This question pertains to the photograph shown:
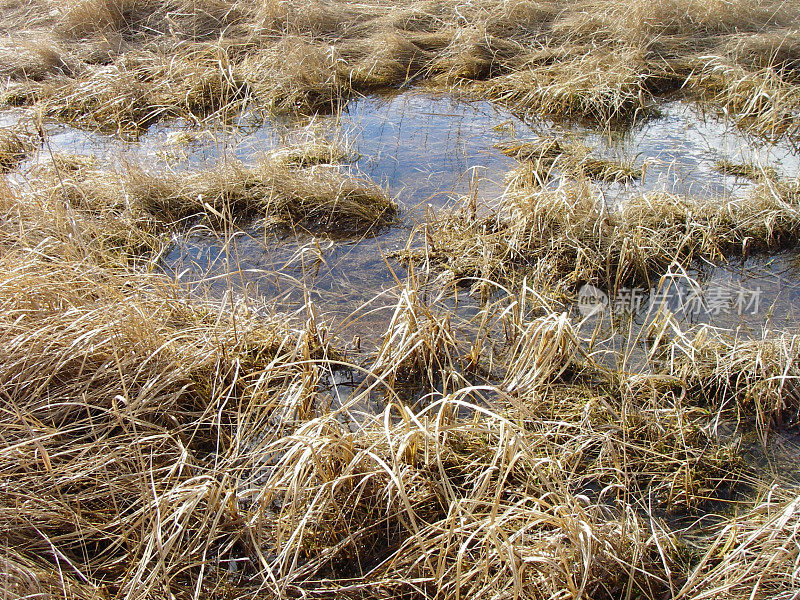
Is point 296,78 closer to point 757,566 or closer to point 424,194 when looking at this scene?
point 424,194

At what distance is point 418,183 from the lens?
12.4 feet

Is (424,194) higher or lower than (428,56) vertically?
lower

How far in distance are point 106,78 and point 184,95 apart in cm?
70

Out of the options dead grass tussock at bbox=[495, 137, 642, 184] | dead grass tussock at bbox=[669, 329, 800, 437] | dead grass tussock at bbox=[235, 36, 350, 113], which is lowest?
dead grass tussock at bbox=[669, 329, 800, 437]

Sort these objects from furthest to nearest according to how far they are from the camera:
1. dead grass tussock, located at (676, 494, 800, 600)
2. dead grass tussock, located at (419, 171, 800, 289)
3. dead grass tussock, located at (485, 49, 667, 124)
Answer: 1. dead grass tussock, located at (485, 49, 667, 124)
2. dead grass tussock, located at (419, 171, 800, 289)
3. dead grass tussock, located at (676, 494, 800, 600)

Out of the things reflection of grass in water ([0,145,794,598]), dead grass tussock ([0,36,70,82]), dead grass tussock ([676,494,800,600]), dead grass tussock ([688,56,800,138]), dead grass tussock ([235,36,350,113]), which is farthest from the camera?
dead grass tussock ([0,36,70,82])

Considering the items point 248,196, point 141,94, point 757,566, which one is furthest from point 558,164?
point 141,94

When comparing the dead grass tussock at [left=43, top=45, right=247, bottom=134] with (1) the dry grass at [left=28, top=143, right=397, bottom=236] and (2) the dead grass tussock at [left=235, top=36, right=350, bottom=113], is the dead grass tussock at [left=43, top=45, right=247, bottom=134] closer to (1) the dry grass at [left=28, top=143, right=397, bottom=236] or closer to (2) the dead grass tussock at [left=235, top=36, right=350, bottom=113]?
(2) the dead grass tussock at [left=235, top=36, right=350, bottom=113]

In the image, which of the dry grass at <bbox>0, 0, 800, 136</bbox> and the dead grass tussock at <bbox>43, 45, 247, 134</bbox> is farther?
the dead grass tussock at <bbox>43, 45, 247, 134</bbox>

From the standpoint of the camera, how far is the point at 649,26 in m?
5.12

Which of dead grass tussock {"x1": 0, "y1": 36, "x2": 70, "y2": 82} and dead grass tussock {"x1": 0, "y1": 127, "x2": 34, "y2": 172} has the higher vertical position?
dead grass tussock {"x1": 0, "y1": 36, "x2": 70, "y2": 82}

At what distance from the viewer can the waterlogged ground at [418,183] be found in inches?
109

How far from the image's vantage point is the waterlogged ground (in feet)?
9.06

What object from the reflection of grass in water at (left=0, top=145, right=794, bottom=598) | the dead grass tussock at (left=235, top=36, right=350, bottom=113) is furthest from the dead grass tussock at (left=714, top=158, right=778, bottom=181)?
the dead grass tussock at (left=235, top=36, right=350, bottom=113)
